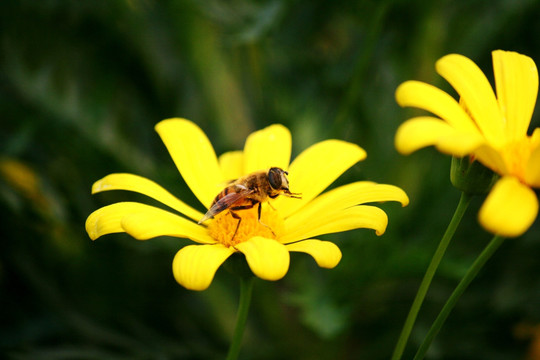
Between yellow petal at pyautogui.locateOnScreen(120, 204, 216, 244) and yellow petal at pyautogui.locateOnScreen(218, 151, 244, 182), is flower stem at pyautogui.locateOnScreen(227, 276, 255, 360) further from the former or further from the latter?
yellow petal at pyautogui.locateOnScreen(218, 151, 244, 182)

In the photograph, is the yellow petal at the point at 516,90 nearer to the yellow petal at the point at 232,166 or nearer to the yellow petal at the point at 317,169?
the yellow petal at the point at 317,169

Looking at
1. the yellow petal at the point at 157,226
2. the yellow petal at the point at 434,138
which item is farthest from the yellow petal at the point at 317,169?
the yellow petal at the point at 434,138

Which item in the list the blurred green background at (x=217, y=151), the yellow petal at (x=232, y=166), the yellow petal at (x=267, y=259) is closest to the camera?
the yellow petal at (x=267, y=259)

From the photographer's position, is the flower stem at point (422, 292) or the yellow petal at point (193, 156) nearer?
the flower stem at point (422, 292)

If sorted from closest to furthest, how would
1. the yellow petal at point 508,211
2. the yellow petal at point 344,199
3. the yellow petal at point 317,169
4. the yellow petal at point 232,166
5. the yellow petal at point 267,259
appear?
the yellow petal at point 508,211, the yellow petal at point 267,259, the yellow petal at point 344,199, the yellow petal at point 317,169, the yellow petal at point 232,166

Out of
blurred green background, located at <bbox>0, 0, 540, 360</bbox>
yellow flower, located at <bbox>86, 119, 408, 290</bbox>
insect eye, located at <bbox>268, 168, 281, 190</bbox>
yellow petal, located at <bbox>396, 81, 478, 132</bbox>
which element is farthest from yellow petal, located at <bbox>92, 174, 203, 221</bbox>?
blurred green background, located at <bbox>0, 0, 540, 360</bbox>

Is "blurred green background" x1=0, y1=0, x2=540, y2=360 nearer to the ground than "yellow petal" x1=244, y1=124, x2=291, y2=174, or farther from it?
farther from it

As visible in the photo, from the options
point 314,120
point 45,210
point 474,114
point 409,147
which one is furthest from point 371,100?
point 409,147
